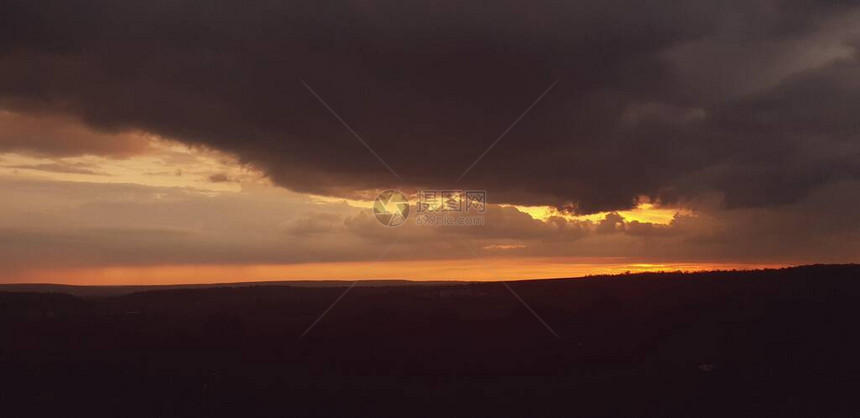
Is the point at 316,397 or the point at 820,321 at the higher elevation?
the point at 820,321

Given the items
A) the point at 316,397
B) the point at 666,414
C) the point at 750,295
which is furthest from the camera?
the point at 750,295

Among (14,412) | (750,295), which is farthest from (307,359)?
(750,295)

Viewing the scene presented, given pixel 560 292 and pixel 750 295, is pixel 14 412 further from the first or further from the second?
pixel 560 292

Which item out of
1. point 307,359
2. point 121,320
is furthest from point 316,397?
point 121,320

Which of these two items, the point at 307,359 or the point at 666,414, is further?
the point at 307,359

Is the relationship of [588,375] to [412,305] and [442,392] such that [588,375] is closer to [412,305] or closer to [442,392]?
[442,392]

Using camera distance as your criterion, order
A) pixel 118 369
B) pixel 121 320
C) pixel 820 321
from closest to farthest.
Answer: pixel 118 369 < pixel 820 321 < pixel 121 320
